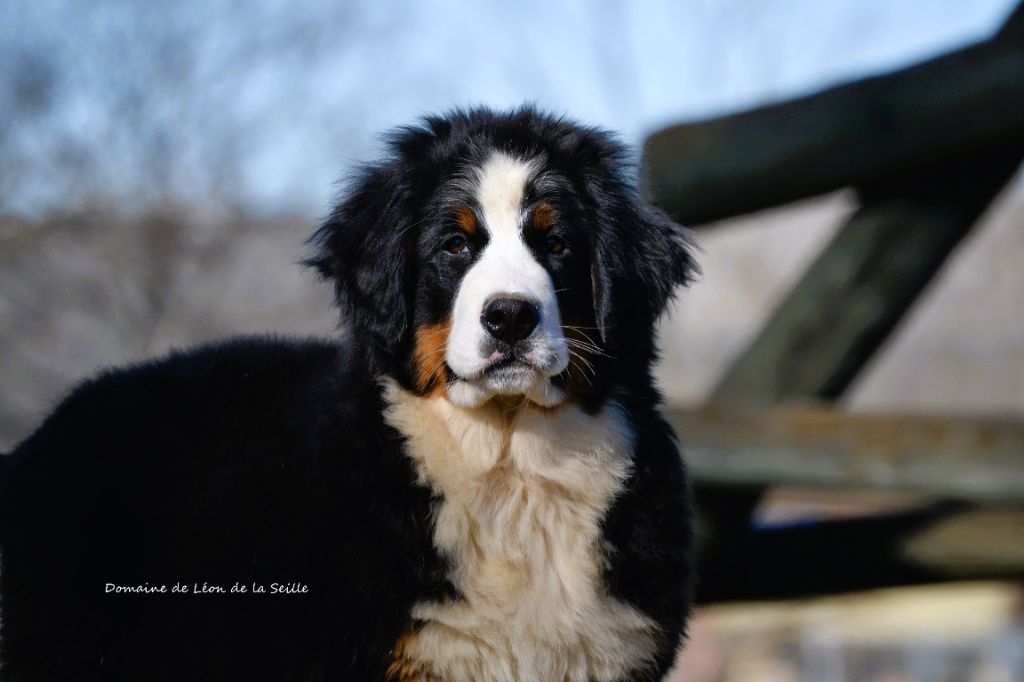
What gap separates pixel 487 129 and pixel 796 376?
246 cm

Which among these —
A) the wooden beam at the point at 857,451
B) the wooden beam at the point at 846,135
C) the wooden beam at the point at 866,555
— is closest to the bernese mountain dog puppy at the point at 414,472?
the wooden beam at the point at 846,135

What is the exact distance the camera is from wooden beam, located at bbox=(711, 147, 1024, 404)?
550 cm

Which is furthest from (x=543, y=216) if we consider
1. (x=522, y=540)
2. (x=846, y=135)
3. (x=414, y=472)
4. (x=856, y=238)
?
(x=856, y=238)

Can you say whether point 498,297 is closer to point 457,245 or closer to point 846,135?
point 457,245

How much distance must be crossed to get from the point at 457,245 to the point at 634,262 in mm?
555

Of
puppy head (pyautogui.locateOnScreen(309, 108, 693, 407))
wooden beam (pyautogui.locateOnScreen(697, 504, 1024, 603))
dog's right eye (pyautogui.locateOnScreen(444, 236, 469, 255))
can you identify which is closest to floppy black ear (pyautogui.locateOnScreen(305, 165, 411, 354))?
puppy head (pyautogui.locateOnScreen(309, 108, 693, 407))

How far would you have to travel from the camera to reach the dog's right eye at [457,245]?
353 cm

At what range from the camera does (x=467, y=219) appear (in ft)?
→ 11.5

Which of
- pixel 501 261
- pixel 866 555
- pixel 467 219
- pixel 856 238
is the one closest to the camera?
pixel 501 261

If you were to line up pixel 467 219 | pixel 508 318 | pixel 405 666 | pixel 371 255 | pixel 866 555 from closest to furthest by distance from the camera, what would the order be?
pixel 405 666
pixel 508 318
pixel 467 219
pixel 371 255
pixel 866 555

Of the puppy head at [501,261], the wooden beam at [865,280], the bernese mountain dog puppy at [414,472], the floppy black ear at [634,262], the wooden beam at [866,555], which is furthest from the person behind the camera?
the wooden beam at [866,555]

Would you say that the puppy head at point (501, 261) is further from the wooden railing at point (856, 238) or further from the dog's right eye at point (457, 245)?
the wooden railing at point (856, 238)

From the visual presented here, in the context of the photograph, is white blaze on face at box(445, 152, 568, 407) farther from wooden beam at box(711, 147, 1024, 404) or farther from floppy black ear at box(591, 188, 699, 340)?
wooden beam at box(711, 147, 1024, 404)

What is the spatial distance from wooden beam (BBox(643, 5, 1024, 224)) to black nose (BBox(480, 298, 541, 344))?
216 cm
